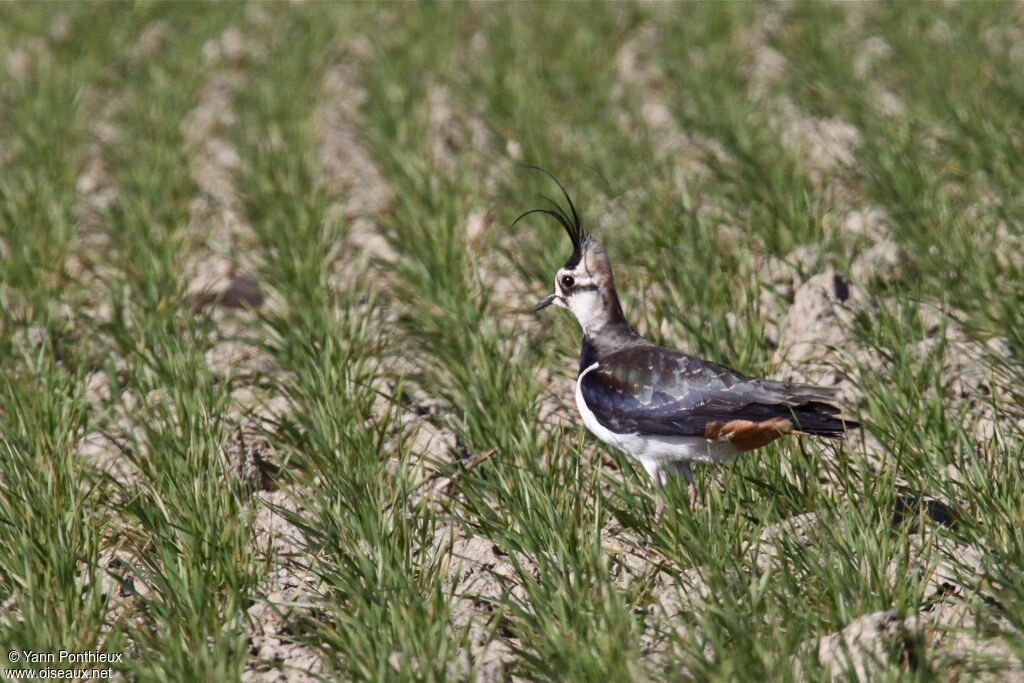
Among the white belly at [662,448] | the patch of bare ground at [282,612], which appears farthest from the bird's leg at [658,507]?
the patch of bare ground at [282,612]

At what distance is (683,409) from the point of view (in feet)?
11.7

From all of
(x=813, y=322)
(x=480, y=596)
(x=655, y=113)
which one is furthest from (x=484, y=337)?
(x=655, y=113)

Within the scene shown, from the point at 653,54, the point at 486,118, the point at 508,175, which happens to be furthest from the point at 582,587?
the point at 653,54

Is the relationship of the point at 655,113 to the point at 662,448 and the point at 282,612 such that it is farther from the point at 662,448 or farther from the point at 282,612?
the point at 282,612

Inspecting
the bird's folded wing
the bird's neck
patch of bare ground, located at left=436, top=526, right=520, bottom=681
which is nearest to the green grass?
patch of bare ground, located at left=436, top=526, right=520, bottom=681

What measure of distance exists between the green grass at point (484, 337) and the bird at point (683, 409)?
Result: 98 mm

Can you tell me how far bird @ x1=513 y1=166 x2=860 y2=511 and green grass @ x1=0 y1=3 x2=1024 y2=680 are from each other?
0.10 meters

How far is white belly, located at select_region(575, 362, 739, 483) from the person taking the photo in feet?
11.7

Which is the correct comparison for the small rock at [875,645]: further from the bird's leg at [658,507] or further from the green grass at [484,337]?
the bird's leg at [658,507]

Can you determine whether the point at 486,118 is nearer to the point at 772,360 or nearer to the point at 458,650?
the point at 772,360

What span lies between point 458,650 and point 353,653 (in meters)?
0.30

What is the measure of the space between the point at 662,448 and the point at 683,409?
15 cm

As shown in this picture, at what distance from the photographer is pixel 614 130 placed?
6906mm

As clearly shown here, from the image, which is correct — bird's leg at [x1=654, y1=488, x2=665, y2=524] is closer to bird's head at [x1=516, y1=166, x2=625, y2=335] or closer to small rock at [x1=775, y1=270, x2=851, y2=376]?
bird's head at [x1=516, y1=166, x2=625, y2=335]
